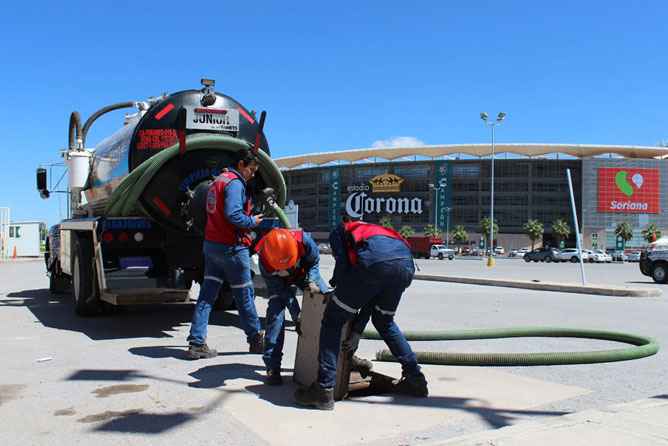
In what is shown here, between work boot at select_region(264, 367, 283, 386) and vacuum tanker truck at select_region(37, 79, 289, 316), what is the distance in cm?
244

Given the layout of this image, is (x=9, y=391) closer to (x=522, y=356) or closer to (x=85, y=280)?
(x=85, y=280)

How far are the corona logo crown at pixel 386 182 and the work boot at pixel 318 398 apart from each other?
343ft

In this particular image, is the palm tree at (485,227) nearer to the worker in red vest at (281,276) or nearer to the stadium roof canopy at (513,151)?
the stadium roof canopy at (513,151)

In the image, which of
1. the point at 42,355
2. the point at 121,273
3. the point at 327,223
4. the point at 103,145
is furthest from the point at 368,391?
the point at 327,223

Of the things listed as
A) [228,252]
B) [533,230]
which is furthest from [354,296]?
[533,230]

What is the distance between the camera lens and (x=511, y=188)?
103 m

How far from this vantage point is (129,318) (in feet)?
28.6

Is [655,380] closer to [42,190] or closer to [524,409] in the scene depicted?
[524,409]

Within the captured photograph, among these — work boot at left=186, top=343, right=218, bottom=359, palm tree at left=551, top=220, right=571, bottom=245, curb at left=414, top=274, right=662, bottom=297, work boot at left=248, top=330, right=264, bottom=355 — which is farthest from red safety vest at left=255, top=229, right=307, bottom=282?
palm tree at left=551, top=220, right=571, bottom=245

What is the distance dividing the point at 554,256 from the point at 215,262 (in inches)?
2220

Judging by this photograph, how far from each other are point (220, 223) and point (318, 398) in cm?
225

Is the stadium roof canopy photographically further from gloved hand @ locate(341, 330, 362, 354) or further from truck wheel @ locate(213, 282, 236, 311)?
gloved hand @ locate(341, 330, 362, 354)

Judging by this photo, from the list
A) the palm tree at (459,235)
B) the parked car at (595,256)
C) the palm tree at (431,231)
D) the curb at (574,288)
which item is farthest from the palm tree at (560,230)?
the curb at (574,288)

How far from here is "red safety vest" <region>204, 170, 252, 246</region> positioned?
225 inches
